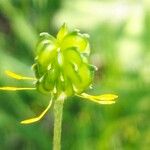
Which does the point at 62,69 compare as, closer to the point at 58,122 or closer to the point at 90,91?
the point at 58,122

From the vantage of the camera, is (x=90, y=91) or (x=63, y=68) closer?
(x=63, y=68)

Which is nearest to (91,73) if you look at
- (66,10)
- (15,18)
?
(15,18)

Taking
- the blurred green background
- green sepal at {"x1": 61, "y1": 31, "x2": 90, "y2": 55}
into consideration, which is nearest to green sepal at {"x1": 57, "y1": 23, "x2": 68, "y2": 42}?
green sepal at {"x1": 61, "y1": 31, "x2": 90, "y2": 55}

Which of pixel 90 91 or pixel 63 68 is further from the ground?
pixel 63 68

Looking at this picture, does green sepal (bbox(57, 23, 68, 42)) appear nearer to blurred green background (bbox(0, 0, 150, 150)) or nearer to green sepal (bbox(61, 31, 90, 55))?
green sepal (bbox(61, 31, 90, 55))

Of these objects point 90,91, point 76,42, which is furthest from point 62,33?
point 90,91

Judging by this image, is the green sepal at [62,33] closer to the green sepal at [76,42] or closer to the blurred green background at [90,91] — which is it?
the green sepal at [76,42]
